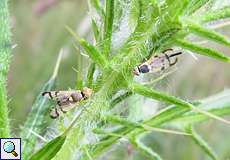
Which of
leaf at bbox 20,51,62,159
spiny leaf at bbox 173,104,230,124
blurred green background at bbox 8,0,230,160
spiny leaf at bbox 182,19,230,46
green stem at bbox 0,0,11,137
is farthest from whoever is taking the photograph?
blurred green background at bbox 8,0,230,160

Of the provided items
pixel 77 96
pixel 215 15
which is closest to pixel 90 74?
pixel 77 96

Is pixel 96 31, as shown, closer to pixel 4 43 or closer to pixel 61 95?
pixel 61 95

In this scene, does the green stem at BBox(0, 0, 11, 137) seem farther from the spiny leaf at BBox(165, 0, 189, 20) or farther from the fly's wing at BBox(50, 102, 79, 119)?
the spiny leaf at BBox(165, 0, 189, 20)

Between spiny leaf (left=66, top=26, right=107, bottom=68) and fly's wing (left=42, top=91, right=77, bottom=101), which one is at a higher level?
spiny leaf (left=66, top=26, right=107, bottom=68)

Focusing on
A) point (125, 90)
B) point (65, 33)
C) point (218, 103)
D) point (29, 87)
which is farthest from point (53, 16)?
point (125, 90)

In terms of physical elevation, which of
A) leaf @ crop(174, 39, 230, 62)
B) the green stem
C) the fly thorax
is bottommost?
leaf @ crop(174, 39, 230, 62)

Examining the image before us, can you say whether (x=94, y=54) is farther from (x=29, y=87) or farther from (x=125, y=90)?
(x=29, y=87)

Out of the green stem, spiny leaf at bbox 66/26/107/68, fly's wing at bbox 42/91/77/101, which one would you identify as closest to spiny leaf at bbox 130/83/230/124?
spiny leaf at bbox 66/26/107/68
